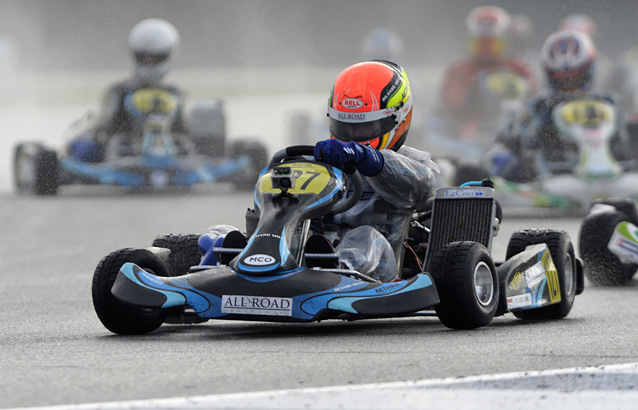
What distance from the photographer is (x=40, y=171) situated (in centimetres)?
1508

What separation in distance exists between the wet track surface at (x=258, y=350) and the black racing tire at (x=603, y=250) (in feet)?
0.41

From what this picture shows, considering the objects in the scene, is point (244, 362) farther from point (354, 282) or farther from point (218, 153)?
point (218, 153)

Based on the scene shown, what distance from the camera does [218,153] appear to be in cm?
1653

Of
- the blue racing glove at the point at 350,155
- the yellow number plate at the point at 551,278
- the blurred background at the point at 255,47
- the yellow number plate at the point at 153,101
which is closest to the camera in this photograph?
the blue racing glove at the point at 350,155

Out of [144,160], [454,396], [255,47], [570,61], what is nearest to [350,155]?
[454,396]

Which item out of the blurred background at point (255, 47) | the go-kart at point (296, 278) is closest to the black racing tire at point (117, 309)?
the go-kart at point (296, 278)

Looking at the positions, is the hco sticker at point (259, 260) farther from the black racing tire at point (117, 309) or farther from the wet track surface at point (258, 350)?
the black racing tire at point (117, 309)

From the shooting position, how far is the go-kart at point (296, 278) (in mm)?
4496

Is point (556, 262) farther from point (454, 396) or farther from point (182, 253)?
point (454, 396)

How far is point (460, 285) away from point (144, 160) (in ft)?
35.6

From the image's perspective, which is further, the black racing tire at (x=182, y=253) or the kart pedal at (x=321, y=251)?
the black racing tire at (x=182, y=253)

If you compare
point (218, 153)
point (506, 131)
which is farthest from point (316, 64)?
point (506, 131)

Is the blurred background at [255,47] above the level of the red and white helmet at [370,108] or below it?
above

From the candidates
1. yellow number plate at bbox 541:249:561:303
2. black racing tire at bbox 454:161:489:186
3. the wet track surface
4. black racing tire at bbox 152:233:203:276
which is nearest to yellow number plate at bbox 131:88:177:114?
black racing tire at bbox 454:161:489:186
